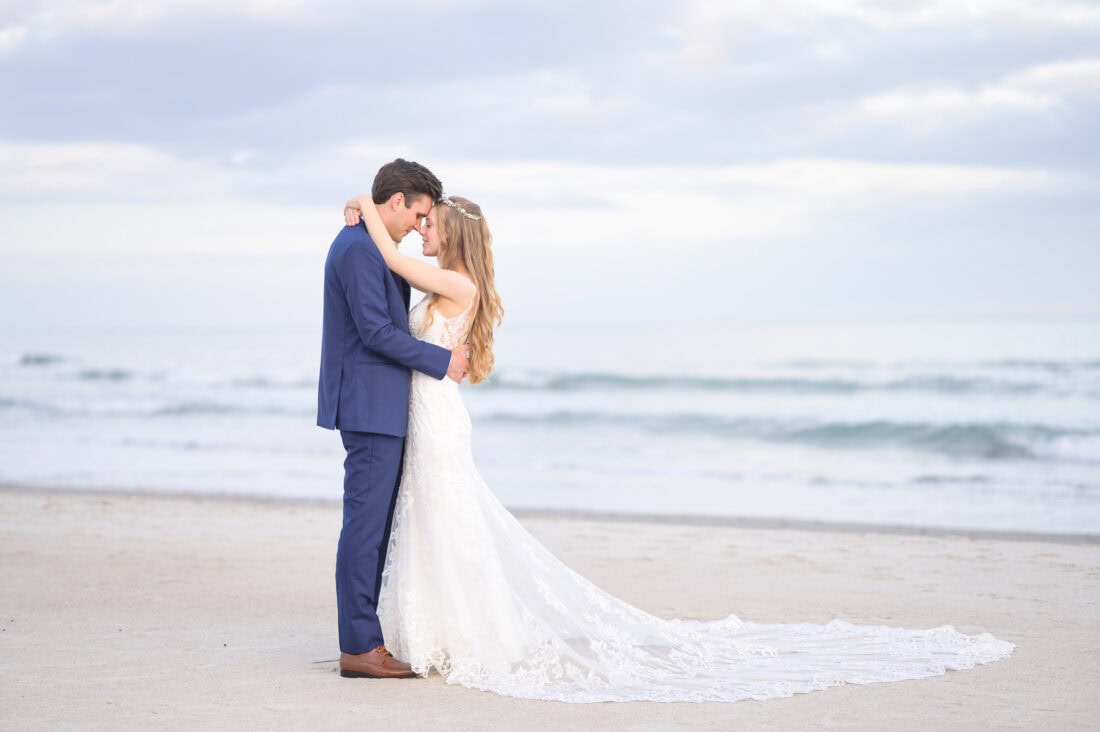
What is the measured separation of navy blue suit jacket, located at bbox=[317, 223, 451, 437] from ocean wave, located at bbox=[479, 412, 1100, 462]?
45.8ft

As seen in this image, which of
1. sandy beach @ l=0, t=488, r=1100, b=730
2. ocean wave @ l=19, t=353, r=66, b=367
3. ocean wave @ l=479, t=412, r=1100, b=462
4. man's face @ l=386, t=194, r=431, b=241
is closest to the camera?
sandy beach @ l=0, t=488, r=1100, b=730

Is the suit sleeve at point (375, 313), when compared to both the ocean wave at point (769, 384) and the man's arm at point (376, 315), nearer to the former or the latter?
the man's arm at point (376, 315)

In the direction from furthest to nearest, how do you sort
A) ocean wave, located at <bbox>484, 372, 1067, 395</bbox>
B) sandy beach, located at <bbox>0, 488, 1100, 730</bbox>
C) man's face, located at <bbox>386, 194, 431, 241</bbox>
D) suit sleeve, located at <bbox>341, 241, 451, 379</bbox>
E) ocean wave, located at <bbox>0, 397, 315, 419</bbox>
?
ocean wave, located at <bbox>484, 372, 1067, 395</bbox> < ocean wave, located at <bbox>0, 397, 315, 419</bbox> < man's face, located at <bbox>386, 194, 431, 241</bbox> < suit sleeve, located at <bbox>341, 241, 451, 379</bbox> < sandy beach, located at <bbox>0, 488, 1100, 730</bbox>

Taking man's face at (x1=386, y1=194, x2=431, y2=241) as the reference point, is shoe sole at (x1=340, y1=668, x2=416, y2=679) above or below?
below

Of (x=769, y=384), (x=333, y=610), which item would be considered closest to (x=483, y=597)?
(x=333, y=610)

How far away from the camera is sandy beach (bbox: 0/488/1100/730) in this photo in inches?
158

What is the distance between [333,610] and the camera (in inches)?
241

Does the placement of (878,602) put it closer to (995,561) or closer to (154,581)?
(995,561)

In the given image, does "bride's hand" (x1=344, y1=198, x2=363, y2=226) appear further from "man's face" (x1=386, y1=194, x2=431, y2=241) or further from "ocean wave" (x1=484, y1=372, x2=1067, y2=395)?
"ocean wave" (x1=484, y1=372, x2=1067, y2=395)

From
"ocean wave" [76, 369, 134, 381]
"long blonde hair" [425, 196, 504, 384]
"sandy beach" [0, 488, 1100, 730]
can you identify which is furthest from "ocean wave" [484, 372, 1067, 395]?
"long blonde hair" [425, 196, 504, 384]

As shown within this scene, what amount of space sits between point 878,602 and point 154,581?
4.40m

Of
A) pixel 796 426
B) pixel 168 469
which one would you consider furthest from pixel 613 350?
pixel 168 469

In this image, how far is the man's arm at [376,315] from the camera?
440 centimetres

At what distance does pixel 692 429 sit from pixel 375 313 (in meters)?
17.3
